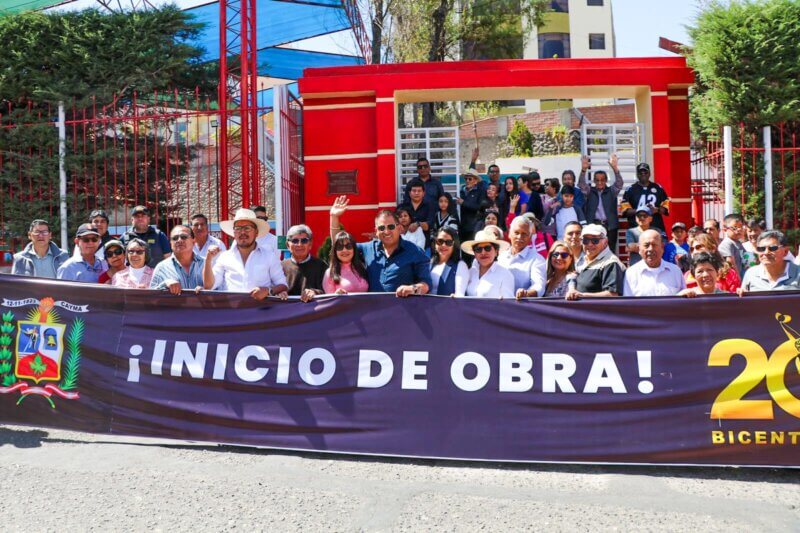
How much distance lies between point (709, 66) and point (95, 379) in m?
10.3

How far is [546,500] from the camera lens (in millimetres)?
4727

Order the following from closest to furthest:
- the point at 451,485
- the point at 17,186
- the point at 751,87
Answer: the point at 451,485 < the point at 751,87 < the point at 17,186

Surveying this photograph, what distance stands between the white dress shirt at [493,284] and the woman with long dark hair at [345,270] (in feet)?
2.92

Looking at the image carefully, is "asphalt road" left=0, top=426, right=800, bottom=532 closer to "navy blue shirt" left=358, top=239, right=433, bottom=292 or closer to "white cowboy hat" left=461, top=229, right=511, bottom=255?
"navy blue shirt" left=358, top=239, right=433, bottom=292

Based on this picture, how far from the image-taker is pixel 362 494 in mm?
4887

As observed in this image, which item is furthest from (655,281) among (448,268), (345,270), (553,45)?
(553,45)

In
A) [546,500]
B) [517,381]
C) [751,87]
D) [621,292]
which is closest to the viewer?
[546,500]

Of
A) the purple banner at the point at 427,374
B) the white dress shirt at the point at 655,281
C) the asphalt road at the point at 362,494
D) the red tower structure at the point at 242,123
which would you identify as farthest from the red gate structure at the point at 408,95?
the asphalt road at the point at 362,494

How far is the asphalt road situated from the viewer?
439 centimetres

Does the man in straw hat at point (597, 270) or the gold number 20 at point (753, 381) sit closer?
the gold number 20 at point (753, 381)

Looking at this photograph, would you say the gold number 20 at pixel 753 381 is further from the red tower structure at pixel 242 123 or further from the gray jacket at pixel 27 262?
the red tower structure at pixel 242 123

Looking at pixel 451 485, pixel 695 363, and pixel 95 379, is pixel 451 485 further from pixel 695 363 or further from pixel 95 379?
pixel 95 379

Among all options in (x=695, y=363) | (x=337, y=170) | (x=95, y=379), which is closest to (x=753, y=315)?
(x=695, y=363)

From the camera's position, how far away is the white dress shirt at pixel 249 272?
21.4 feet
